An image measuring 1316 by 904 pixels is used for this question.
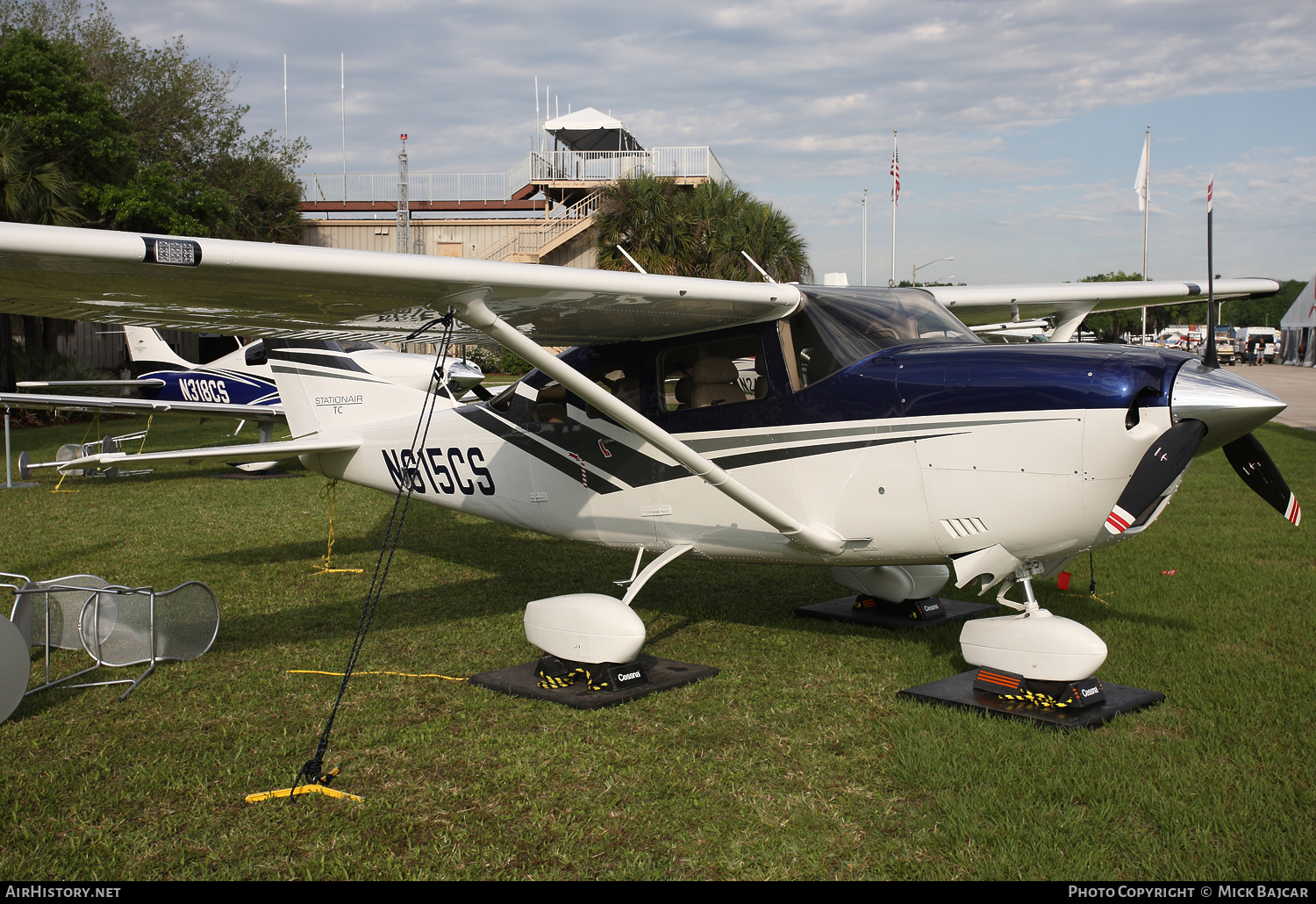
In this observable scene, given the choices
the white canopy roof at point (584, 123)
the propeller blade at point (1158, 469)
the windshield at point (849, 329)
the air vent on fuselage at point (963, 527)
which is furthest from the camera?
the white canopy roof at point (584, 123)

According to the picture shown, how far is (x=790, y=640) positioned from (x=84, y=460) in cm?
511

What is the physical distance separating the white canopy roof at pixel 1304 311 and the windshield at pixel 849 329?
5579 centimetres

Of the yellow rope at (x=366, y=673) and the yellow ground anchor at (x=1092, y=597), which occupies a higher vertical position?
the yellow ground anchor at (x=1092, y=597)

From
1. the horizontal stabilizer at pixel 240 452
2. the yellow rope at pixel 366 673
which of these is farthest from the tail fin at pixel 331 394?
the yellow rope at pixel 366 673

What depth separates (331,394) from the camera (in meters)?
9.05

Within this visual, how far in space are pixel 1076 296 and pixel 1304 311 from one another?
5964 centimetres

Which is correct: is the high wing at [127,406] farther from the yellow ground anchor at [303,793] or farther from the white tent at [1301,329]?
the white tent at [1301,329]

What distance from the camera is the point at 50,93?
23203 mm

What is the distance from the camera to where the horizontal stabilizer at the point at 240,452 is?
22.0 ft

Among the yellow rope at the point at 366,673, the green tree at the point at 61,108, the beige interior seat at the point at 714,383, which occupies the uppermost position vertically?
the green tree at the point at 61,108

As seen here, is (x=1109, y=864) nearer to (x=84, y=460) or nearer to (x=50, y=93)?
(x=84, y=460)

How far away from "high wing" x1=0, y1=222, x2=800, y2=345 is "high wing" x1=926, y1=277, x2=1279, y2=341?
2997 mm

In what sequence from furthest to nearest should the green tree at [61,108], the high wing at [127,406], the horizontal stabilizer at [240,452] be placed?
the green tree at [61,108] < the high wing at [127,406] < the horizontal stabilizer at [240,452]

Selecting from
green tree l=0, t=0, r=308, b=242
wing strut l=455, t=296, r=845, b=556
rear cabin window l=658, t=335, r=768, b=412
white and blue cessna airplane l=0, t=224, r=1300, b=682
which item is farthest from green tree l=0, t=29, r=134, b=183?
wing strut l=455, t=296, r=845, b=556
